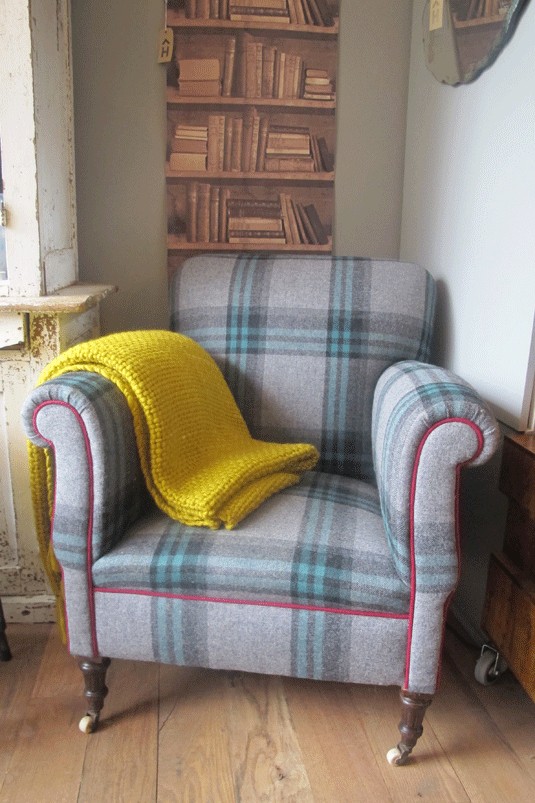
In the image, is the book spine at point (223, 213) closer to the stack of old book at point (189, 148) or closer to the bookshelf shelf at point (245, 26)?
the stack of old book at point (189, 148)

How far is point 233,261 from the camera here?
1.64 metres

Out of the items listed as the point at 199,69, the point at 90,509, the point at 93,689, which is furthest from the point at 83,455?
the point at 199,69

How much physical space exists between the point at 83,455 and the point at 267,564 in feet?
1.17

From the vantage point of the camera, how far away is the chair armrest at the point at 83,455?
108 cm

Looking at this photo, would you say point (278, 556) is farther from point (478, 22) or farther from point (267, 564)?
point (478, 22)

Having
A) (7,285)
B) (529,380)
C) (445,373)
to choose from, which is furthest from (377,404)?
(7,285)

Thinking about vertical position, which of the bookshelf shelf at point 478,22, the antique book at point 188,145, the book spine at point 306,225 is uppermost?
the bookshelf shelf at point 478,22

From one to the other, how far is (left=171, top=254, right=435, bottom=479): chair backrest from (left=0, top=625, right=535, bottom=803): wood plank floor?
0.52 metres

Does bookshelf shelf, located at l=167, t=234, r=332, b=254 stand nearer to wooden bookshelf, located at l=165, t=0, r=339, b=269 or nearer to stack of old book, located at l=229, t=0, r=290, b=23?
wooden bookshelf, located at l=165, t=0, r=339, b=269

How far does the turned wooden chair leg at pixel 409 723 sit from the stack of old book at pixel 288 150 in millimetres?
1326

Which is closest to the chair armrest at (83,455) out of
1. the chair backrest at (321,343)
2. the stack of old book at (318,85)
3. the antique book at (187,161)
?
the chair backrest at (321,343)

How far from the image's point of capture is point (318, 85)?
1.75 metres

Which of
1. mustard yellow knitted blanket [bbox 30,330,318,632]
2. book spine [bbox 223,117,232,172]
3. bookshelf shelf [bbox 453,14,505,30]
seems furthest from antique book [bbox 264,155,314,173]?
mustard yellow knitted blanket [bbox 30,330,318,632]

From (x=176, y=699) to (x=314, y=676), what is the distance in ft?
1.14
